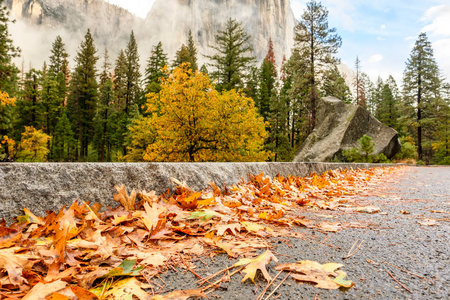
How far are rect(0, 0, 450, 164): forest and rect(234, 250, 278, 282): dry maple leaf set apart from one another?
6583 millimetres

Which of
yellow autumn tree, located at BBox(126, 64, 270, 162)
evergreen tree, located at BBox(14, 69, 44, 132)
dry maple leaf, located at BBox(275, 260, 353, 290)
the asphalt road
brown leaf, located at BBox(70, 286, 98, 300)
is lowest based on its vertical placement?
the asphalt road

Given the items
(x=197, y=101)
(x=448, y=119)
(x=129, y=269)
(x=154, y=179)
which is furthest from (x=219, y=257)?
(x=448, y=119)

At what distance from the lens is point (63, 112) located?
30984mm

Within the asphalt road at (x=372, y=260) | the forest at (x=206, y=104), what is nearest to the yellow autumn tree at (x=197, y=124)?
the forest at (x=206, y=104)

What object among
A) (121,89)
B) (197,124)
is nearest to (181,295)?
(197,124)

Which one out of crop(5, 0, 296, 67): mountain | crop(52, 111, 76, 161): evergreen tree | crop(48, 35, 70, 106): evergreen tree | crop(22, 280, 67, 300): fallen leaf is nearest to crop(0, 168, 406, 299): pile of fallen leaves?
crop(22, 280, 67, 300): fallen leaf

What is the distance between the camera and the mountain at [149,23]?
8081 centimetres

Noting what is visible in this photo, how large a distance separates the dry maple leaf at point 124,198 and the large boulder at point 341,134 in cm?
1305

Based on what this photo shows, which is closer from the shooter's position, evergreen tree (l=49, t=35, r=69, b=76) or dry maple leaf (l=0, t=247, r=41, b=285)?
dry maple leaf (l=0, t=247, r=41, b=285)

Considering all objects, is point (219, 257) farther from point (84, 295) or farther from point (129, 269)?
point (84, 295)

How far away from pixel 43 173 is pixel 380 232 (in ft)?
5.95

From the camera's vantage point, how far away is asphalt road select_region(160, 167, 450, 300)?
727 mm

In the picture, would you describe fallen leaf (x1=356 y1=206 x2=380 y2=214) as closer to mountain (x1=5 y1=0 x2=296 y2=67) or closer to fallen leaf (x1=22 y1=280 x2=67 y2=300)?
fallen leaf (x1=22 y1=280 x2=67 y2=300)

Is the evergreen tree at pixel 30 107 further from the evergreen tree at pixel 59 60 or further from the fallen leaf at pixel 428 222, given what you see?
the fallen leaf at pixel 428 222
